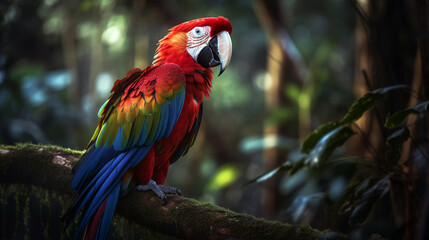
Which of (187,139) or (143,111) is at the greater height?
(143,111)

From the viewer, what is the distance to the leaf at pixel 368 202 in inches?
54.9

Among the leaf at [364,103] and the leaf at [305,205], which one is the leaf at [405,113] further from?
the leaf at [305,205]

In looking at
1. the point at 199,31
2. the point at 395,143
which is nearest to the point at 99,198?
the point at 199,31

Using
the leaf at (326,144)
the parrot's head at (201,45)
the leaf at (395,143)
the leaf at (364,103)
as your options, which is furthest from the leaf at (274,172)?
the parrot's head at (201,45)

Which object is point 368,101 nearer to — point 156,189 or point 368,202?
point 368,202

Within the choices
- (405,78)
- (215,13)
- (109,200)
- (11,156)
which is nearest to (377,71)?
(405,78)

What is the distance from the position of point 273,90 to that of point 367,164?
2.37 meters

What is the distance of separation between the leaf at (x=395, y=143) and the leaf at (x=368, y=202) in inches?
4.5

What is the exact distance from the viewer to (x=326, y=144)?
1510 mm

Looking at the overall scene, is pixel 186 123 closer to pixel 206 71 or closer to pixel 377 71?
pixel 206 71

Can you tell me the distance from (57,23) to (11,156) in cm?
364

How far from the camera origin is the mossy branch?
1169 millimetres

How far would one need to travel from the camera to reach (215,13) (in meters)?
5.25

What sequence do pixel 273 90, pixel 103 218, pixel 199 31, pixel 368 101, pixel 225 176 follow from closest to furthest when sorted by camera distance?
pixel 103 218 < pixel 368 101 < pixel 199 31 < pixel 225 176 < pixel 273 90
